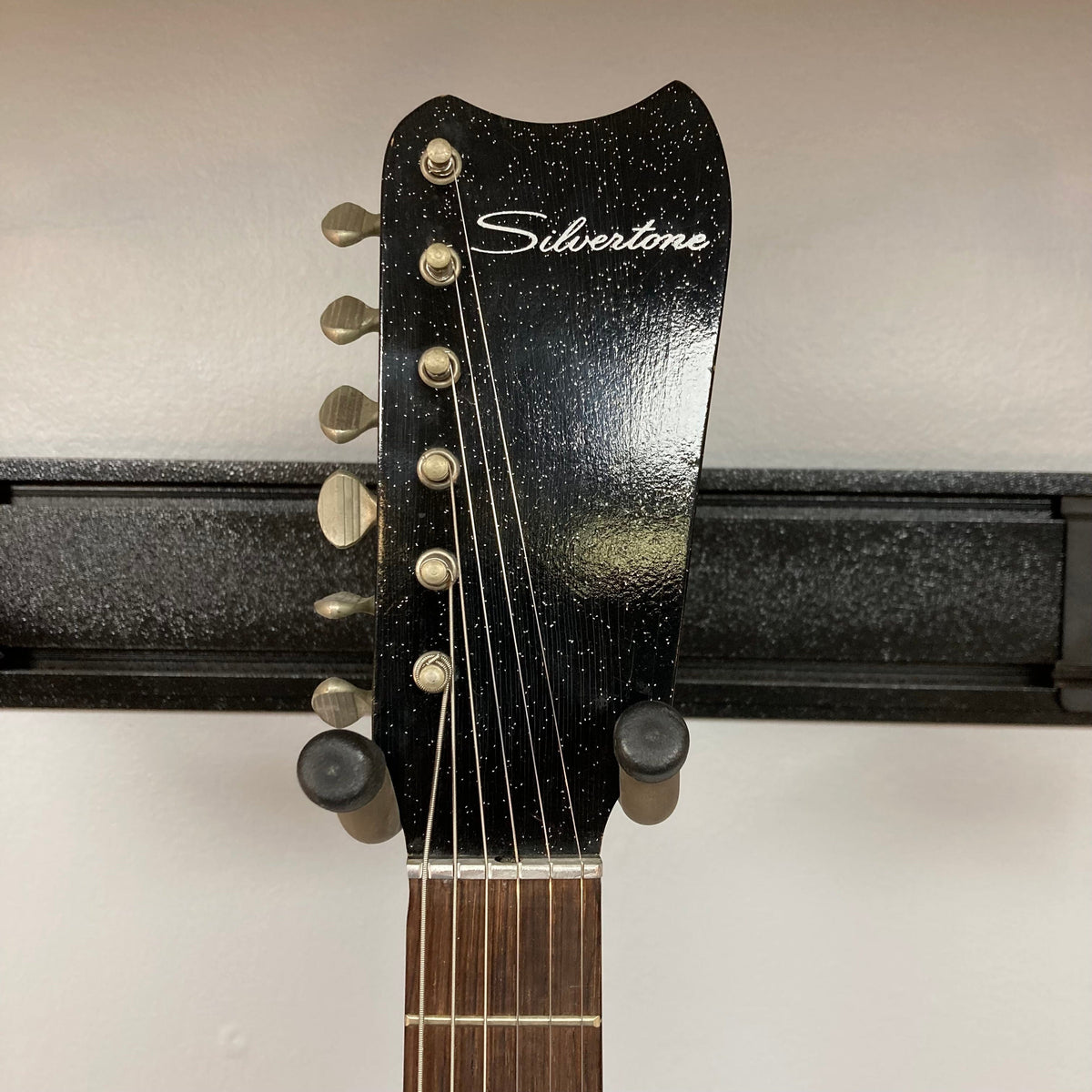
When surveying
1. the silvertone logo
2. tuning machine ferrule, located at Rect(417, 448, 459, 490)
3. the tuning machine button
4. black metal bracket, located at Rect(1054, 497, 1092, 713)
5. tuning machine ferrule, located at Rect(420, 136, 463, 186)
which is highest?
tuning machine ferrule, located at Rect(420, 136, 463, 186)

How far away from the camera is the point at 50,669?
673 mm

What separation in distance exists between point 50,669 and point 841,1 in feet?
2.90

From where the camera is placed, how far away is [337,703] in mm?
437

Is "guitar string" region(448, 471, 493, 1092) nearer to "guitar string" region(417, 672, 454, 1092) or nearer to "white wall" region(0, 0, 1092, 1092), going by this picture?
"guitar string" region(417, 672, 454, 1092)

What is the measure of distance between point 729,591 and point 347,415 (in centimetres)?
36

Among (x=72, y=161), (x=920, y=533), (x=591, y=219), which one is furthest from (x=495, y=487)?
(x=72, y=161)

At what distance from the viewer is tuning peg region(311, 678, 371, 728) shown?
1.43 ft

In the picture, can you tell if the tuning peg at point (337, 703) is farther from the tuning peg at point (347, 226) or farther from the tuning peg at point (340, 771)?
the tuning peg at point (347, 226)

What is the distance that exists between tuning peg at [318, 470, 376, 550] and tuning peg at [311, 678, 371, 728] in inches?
3.1

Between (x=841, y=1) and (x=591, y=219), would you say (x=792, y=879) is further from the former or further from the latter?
(x=841, y=1)

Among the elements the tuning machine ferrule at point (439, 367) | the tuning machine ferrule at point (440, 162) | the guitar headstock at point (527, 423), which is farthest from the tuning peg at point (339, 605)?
the tuning machine ferrule at point (440, 162)

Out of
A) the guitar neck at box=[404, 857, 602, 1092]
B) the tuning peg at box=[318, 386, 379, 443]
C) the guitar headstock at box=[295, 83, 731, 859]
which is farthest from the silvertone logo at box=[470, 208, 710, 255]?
the guitar neck at box=[404, 857, 602, 1092]

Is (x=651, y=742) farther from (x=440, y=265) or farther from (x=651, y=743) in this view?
(x=440, y=265)

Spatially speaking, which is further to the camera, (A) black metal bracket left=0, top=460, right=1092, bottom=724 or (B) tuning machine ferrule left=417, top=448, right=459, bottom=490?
(A) black metal bracket left=0, top=460, right=1092, bottom=724
